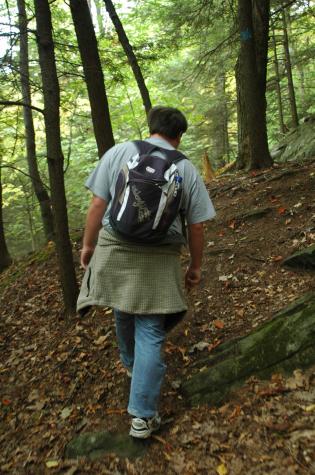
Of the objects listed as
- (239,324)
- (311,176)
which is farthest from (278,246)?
(311,176)

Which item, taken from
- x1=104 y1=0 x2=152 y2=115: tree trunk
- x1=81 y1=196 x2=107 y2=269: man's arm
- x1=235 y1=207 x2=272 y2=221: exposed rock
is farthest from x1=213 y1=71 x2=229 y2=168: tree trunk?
x1=81 y1=196 x2=107 y2=269: man's arm

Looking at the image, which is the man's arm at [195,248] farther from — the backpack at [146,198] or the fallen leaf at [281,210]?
the fallen leaf at [281,210]

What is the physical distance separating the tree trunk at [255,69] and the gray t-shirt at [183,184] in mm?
5812

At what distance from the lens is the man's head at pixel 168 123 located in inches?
111

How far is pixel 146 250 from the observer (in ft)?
9.05

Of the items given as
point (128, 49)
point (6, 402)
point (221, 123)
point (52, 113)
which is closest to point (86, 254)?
point (6, 402)

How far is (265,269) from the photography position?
4824 millimetres

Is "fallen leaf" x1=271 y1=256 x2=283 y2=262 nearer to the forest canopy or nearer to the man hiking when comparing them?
the man hiking

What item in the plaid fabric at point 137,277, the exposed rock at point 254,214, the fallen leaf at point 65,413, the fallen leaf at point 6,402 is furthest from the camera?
the exposed rock at point 254,214

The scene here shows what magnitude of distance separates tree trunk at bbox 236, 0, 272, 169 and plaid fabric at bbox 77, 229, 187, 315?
5998 mm

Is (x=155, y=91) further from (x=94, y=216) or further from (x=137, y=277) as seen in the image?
(x=137, y=277)

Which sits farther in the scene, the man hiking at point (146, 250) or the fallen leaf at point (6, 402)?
the fallen leaf at point (6, 402)

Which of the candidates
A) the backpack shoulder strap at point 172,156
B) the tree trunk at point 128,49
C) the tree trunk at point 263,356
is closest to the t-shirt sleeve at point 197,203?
the backpack shoulder strap at point 172,156

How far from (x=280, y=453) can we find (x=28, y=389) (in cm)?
274
